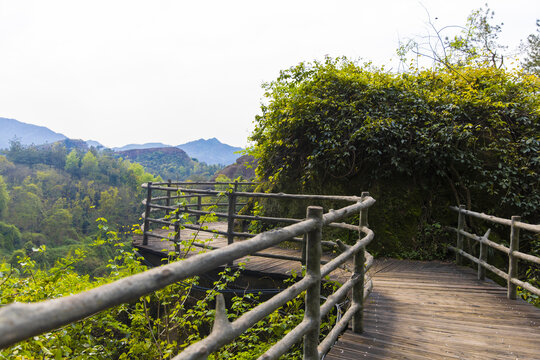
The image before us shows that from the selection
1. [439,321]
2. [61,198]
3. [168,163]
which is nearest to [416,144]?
[439,321]

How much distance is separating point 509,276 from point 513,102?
4043 millimetres

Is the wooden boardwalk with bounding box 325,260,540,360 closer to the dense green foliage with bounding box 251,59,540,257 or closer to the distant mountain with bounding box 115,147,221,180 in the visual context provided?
the dense green foliage with bounding box 251,59,540,257

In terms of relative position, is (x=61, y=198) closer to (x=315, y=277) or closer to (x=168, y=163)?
(x=168, y=163)

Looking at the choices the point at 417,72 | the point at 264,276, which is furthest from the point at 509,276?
the point at 417,72

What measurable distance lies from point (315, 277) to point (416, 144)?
5079 mm

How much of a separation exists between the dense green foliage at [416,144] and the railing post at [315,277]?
15.0ft

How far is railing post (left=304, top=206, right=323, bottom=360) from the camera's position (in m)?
1.93

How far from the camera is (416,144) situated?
629 centimetres

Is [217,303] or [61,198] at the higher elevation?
[217,303]

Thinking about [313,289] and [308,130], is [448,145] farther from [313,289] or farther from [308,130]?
[313,289]

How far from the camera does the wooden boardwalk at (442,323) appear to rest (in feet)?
8.57

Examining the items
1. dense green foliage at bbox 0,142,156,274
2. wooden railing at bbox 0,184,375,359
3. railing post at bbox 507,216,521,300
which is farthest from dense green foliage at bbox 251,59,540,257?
dense green foliage at bbox 0,142,156,274

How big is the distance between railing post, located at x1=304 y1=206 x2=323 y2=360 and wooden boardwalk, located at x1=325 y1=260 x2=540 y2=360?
60 centimetres

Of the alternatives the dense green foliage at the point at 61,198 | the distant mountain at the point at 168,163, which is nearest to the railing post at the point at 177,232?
the dense green foliage at the point at 61,198
